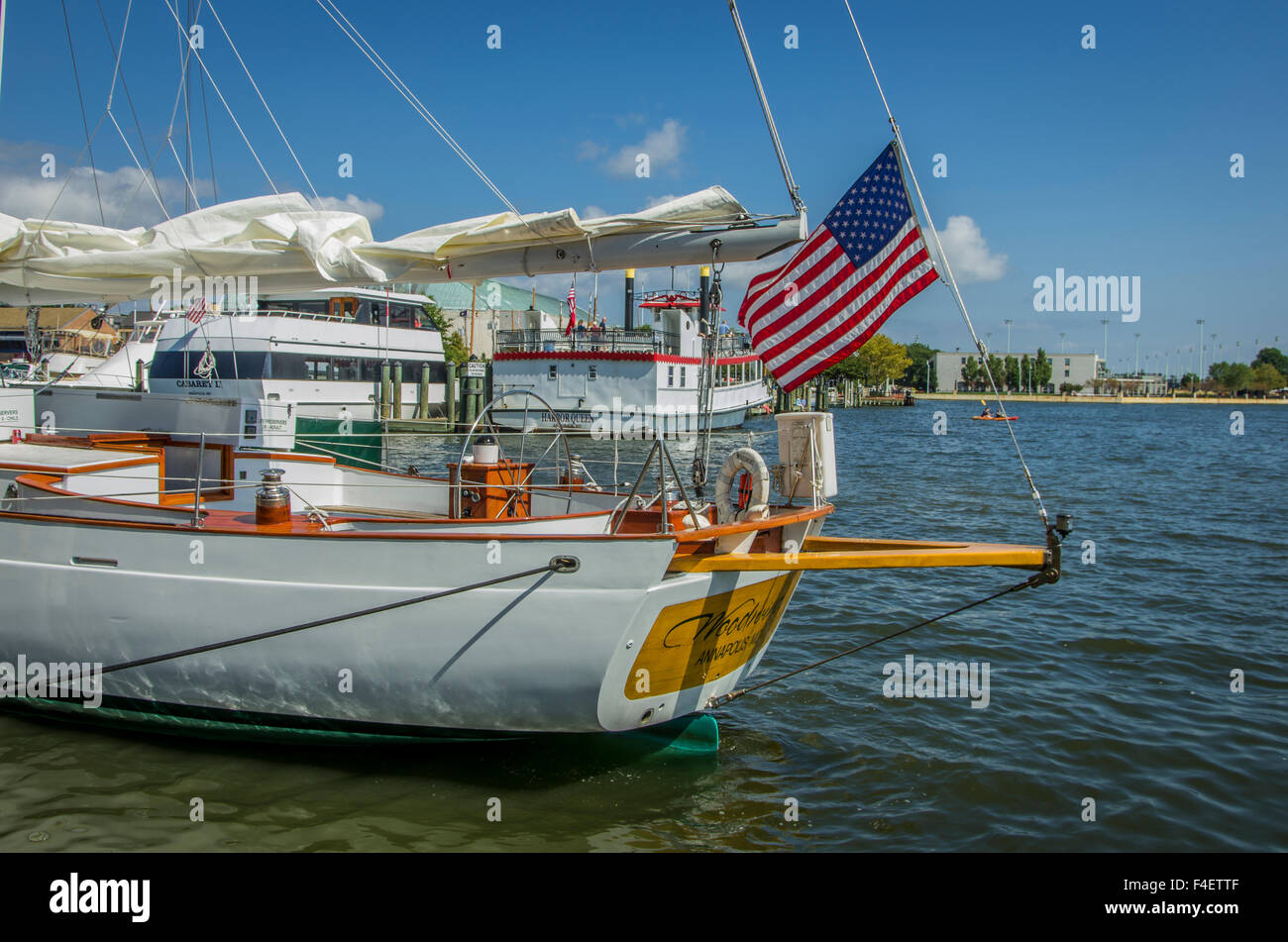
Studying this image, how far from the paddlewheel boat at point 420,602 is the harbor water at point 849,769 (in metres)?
0.41

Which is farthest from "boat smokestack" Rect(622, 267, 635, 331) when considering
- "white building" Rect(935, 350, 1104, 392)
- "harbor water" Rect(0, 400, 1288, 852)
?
"white building" Rect(935, 350, 1104, 392)

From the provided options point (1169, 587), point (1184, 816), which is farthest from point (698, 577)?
point (1169, 587)

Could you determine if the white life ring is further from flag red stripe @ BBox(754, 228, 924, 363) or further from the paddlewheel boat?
flag red stripe @ BBox(754, 228, 924, 363)

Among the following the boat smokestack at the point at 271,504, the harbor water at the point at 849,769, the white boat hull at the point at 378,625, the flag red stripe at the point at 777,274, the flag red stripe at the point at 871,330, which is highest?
the flag red stripe at the point at 777,274

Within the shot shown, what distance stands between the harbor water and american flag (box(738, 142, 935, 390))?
10.3ft

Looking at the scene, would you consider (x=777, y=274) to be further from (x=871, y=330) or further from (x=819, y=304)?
(x=871, y=330)

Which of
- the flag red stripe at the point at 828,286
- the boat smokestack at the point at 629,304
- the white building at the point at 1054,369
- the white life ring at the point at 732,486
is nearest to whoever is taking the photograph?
the white life ring at the point at 732,486

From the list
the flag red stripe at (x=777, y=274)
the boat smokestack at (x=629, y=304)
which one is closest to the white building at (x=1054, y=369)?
the boat smokestack at (x=629, y=304)

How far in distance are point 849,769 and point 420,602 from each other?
3.52 m

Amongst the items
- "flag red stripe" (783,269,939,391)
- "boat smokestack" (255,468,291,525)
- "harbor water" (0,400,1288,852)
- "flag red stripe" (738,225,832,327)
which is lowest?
"harbor water" (0,400,1288,852)

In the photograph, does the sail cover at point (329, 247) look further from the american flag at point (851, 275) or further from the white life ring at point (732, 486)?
the white life ring at point (732, 486)

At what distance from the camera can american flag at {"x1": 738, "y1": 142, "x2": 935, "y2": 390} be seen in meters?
7.31

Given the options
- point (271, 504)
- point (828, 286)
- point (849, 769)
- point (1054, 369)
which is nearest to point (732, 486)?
point (828, 286)

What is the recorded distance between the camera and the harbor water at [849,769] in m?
5.97
